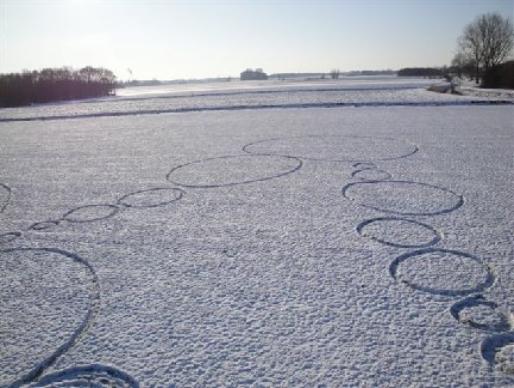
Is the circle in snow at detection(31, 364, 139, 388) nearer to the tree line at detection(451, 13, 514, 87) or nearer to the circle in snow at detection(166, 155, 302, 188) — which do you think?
the circle in snow at detection(166, 155, 302, 188)

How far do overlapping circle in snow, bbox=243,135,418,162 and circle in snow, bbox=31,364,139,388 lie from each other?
10.4ft

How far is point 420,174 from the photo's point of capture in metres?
3.15

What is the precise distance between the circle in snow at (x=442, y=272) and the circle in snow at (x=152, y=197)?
185 centimetres

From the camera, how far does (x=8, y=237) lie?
218cm

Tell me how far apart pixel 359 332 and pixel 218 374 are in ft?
1.78

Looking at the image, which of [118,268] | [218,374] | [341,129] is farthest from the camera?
[341,129]

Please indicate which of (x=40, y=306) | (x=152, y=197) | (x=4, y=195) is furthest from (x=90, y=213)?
(x=4, y=195)

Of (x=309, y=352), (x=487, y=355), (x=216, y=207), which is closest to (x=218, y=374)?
(x=309, y=352)

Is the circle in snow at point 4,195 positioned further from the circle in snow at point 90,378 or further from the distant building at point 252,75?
the distant building at point 252,75

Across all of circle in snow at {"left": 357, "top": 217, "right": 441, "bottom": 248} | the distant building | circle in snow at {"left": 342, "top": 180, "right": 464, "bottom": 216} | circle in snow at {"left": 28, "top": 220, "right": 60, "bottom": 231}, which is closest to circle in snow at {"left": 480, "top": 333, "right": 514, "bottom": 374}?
circle in snow at {"left": 357, "top": 217, "right": 441, "bottom": 248}

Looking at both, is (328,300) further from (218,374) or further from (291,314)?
(218,374)

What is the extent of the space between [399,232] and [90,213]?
2.23 meters

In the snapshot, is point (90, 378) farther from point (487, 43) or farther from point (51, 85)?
point (487, 43)

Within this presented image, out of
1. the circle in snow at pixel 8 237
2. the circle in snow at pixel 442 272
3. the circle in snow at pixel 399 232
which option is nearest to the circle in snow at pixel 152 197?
the circle in snow at pixel 8 237
